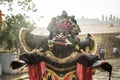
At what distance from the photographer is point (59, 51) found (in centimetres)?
468

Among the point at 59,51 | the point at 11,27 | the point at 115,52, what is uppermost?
the point at 59,51

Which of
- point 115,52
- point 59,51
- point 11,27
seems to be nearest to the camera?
point 59,51

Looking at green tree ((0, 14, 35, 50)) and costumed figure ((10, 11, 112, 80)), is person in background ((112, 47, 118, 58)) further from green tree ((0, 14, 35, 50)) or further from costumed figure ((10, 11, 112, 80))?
costumed figure ((10, 11, 112, 80))

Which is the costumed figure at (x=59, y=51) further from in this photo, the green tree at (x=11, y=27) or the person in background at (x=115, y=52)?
the person in background at (x=115, y=52)

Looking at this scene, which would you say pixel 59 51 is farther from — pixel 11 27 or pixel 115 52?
pixel 115 52

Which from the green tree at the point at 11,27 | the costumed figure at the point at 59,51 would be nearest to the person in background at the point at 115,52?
the green tree at the point at 11,27

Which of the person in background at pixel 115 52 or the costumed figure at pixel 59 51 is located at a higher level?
the costumed figure at pixel 59 51

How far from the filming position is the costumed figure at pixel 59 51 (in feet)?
15.2

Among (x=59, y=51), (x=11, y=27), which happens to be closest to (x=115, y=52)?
(x=11, y=27)

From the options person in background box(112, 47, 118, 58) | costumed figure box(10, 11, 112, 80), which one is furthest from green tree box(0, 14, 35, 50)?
person in background box(112, 47, 118, 58)

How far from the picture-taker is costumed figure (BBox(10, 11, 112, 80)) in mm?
4629

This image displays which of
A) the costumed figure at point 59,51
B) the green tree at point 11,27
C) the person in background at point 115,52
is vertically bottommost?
the person in background at point 115,52

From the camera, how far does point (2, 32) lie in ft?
55.8

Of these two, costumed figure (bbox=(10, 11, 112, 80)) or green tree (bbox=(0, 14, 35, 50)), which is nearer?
costumed figure (bbox=(10, 11, 112, 80))
